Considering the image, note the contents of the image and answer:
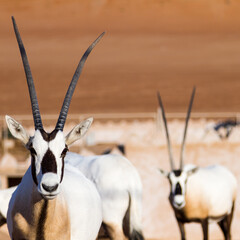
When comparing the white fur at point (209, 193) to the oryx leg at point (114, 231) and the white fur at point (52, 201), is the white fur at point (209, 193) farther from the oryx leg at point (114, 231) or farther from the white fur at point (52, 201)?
the white fur at point (52, 201)

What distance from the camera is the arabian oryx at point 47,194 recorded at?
4.79 meters

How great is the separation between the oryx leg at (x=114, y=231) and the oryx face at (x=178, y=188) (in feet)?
9.38

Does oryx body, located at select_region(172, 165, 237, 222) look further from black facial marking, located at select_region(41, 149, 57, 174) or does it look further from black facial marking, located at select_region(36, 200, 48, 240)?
black facial marking, located at select_region(41, 149, 57, 174)

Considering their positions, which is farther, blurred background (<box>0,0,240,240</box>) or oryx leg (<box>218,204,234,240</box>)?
blurred background (<box>0,0,240,240</box>)

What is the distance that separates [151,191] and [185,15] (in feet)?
169

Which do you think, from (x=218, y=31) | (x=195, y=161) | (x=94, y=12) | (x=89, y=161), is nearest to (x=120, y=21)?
(x=94, y=12)

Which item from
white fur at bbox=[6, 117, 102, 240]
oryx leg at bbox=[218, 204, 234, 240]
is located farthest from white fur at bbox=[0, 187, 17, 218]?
oryx leg at bbox=[218, 204, 234, 240]

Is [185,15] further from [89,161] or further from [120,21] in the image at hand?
[89,161]

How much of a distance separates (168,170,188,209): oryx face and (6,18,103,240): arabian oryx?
15.1 feet

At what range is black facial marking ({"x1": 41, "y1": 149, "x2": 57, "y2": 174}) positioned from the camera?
4719mm

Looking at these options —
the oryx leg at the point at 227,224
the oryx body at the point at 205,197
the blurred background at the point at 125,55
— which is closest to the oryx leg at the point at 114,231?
the oryx body at the point at 205,197

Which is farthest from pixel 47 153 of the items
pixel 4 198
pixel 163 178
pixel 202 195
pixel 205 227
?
pixel 163 178

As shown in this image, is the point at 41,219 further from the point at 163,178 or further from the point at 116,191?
the point at 163,178

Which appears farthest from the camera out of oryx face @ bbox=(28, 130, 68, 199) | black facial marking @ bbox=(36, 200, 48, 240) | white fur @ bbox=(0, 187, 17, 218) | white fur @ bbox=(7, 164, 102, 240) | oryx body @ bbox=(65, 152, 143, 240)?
white fur @ bbox=(0, 187, 17, 218)
